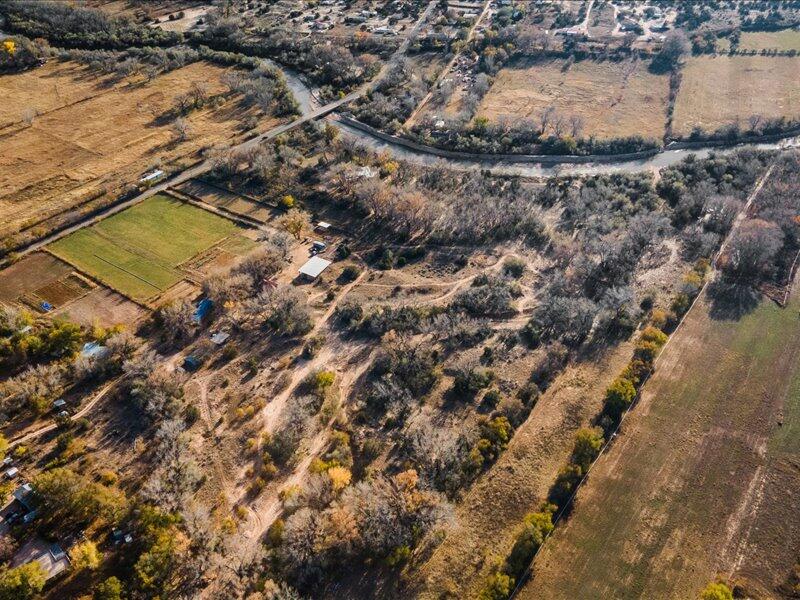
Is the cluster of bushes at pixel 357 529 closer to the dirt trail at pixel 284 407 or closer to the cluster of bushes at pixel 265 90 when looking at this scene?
the dirt trail at pixel 284 407

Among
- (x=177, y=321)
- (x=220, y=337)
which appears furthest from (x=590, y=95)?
(x=177, y=321)

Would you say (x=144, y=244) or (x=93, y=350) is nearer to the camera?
(x=93, y=350)

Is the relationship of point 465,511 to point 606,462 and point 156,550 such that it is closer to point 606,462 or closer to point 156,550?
point 606,462

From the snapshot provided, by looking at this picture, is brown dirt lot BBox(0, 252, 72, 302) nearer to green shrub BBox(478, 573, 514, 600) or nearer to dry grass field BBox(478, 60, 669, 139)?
green shrub BBox(478, 573, 514, 600)

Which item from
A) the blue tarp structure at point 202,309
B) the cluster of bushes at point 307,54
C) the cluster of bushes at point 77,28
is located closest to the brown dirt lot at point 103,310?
the blue tarp structure at point 202,309

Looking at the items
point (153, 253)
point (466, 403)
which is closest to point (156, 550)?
point (466, 403)

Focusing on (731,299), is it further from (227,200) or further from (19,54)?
(19,54)
